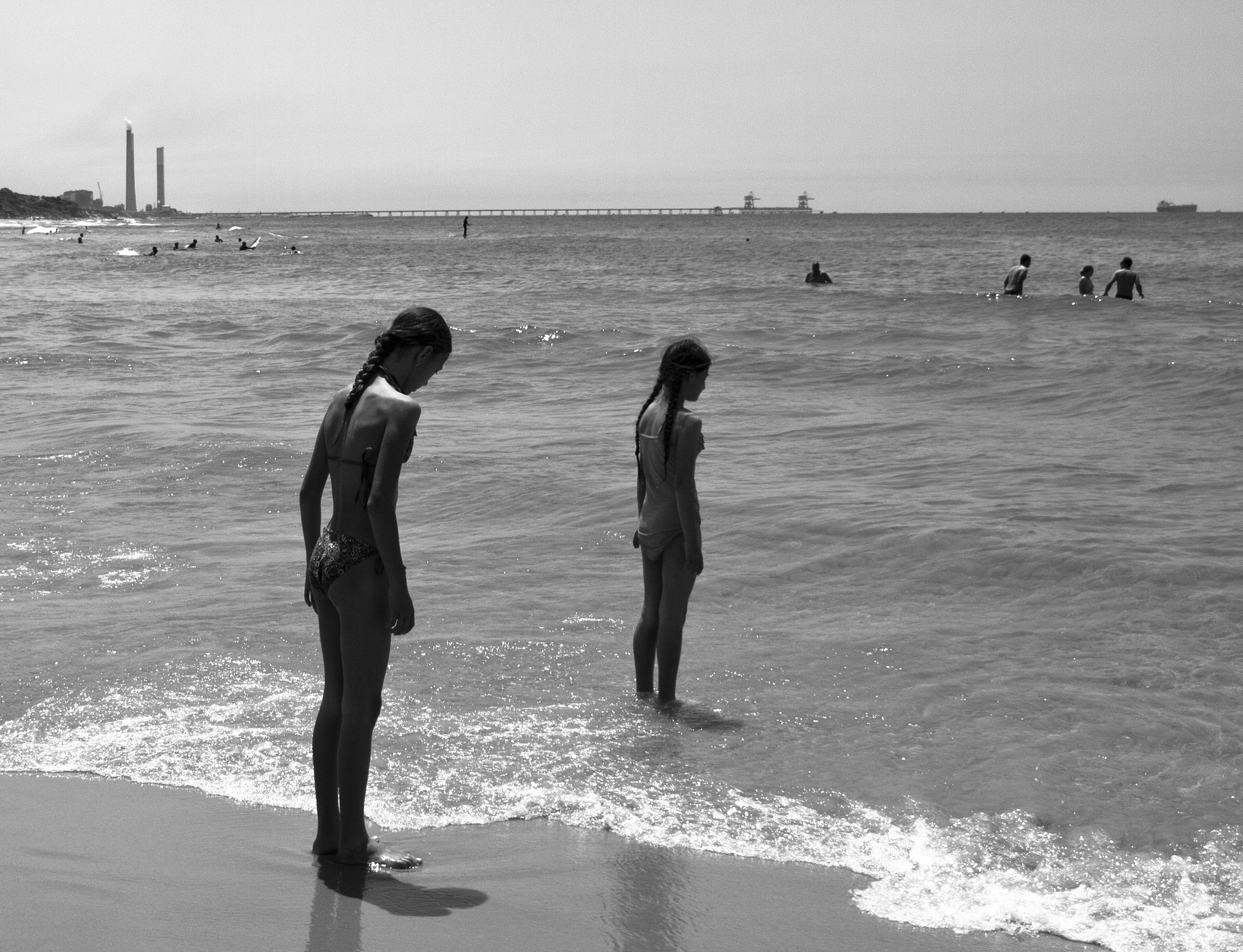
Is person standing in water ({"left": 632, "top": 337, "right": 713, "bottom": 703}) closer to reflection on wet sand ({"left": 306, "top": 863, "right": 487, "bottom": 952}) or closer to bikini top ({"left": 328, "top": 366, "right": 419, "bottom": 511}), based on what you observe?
bikini top ({"left": 328, "top": 366, "right": 419, "bottom": 511})

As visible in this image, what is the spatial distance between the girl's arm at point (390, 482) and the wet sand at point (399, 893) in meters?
0.83

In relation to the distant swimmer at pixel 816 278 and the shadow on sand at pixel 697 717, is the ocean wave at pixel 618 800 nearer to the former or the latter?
the shadow on sand at pixel 697 717

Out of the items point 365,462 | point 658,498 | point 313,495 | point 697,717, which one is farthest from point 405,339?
point 697,717

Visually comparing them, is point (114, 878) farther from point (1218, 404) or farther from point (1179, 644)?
point (1218, 404)

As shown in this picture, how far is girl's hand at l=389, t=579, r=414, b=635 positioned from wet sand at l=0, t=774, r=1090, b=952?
77cm

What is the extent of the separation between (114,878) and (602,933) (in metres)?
1.42

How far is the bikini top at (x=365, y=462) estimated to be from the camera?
3.57 meters

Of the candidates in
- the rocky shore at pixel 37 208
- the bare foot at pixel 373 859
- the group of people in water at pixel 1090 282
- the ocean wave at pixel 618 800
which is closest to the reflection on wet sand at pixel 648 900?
the ocean wave at pixel 618 800

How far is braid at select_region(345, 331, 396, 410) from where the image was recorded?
359 cm

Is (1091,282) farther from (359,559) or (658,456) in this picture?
(359,559)

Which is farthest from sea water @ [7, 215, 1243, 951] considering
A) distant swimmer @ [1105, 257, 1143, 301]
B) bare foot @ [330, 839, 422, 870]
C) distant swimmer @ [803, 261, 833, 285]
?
distant swimmer @ [803, 261, 833, 285]

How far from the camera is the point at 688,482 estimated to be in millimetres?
5113

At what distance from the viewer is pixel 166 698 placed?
5312 mm

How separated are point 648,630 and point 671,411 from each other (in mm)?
959
